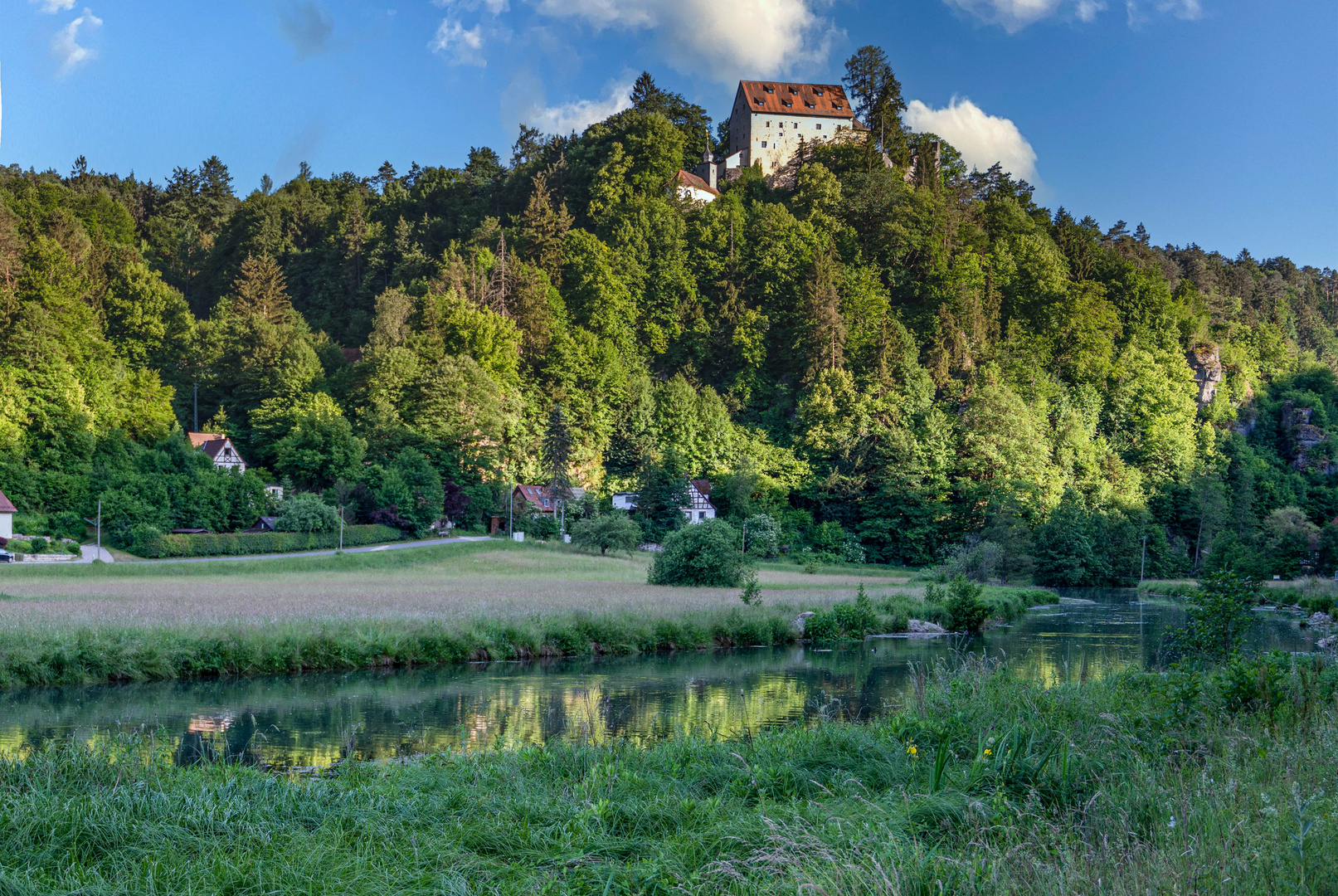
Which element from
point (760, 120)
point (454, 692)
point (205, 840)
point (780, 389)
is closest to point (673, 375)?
point (780, 389)

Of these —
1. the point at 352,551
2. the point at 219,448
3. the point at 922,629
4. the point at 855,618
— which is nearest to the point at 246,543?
the point at 352,551

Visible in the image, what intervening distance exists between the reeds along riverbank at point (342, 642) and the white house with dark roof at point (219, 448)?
46.0 meters

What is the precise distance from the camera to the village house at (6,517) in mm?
50562

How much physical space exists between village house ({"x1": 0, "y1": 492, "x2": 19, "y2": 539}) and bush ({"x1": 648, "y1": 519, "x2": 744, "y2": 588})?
118 ft

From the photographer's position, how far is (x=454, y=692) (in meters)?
18.9

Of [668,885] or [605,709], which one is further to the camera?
[605,709]

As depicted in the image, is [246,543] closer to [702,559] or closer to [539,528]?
[539,528]

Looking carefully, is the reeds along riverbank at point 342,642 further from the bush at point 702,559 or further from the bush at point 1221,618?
the bush at point 1221,618

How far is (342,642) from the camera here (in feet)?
71.1

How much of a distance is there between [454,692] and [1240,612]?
44.7 ft

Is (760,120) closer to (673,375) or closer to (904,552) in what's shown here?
(673,375)

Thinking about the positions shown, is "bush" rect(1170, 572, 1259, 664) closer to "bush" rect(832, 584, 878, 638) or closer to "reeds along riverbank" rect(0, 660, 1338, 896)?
"reeds along riverbank" rect(0, 660, 1338, 896)

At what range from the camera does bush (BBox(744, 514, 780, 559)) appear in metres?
66.0

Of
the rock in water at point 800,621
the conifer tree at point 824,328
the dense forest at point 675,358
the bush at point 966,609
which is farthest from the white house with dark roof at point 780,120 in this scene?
the rock in water at point 800,621
